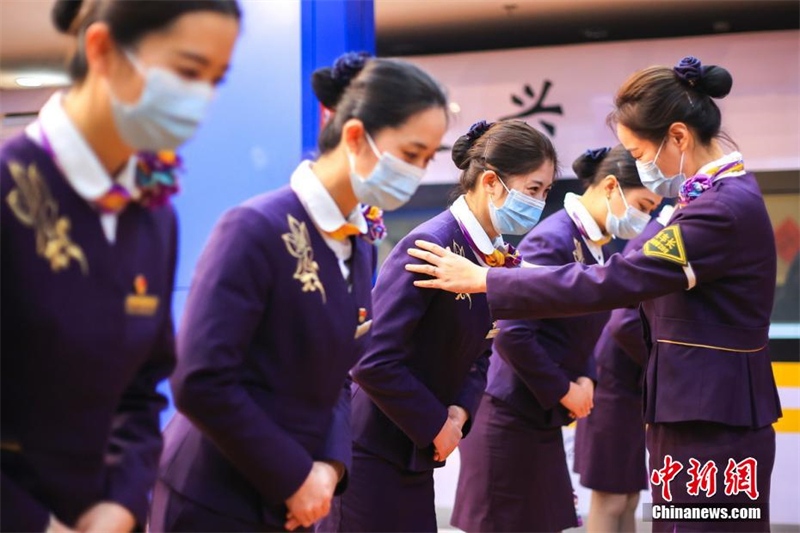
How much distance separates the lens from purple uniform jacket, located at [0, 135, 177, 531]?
4.80 feet

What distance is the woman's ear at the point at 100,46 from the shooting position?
4.98 ft

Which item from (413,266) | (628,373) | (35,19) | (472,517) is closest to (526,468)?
(472,517)

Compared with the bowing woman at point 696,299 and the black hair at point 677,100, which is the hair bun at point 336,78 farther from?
the black hair at point 677,100

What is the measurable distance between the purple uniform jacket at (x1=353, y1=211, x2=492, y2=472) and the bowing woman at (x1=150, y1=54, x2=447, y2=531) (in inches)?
21.1

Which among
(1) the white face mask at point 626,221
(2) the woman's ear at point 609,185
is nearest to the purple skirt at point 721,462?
(1) the white face mask at point 626,221

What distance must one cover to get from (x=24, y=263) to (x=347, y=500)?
1566mm

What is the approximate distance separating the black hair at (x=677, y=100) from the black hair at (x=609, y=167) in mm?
919

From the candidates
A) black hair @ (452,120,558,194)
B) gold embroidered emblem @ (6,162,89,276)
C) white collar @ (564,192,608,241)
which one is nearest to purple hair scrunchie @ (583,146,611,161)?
white collar @ (564,192,608,241)

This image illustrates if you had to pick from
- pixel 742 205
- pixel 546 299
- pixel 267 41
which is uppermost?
pixel 267 41

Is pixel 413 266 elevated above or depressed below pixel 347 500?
above

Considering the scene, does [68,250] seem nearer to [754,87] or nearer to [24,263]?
[24,263]

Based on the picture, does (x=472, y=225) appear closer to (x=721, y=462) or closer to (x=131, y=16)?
(x=721, y=462)

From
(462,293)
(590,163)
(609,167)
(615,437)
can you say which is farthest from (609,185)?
(462,293)

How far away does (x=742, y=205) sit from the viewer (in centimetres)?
297
